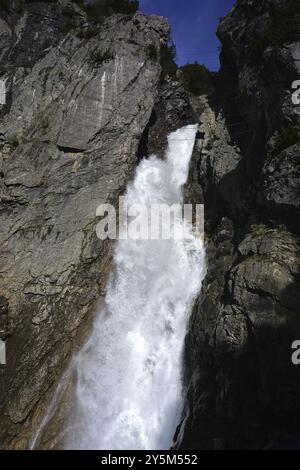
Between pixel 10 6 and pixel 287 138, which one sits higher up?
pixel 10 6

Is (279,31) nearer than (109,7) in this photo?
Yes

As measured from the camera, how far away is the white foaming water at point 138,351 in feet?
50.0

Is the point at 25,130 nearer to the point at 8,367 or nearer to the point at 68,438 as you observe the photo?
the point at 8,367

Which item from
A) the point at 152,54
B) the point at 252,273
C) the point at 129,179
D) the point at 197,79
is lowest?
the point at 252,273

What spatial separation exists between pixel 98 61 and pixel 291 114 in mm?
13174

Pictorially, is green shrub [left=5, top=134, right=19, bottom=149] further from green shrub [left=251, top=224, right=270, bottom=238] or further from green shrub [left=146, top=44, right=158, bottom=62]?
green shrub [left=251, top=224, right=270, bottom=238]

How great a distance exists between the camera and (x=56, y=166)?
22.7m

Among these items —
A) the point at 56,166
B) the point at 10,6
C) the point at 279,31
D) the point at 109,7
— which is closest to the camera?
the point at 279,31

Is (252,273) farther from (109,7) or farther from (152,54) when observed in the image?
(109,7)

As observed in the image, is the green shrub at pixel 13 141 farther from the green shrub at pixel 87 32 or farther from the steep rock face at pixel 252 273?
the steep rock face at pixel 252 273

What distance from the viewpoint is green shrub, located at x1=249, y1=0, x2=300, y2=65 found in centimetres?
1792

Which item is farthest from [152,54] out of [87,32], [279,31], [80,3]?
[80,3]

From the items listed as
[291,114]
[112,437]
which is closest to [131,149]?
[291,114]

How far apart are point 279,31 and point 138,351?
46.4 feet
